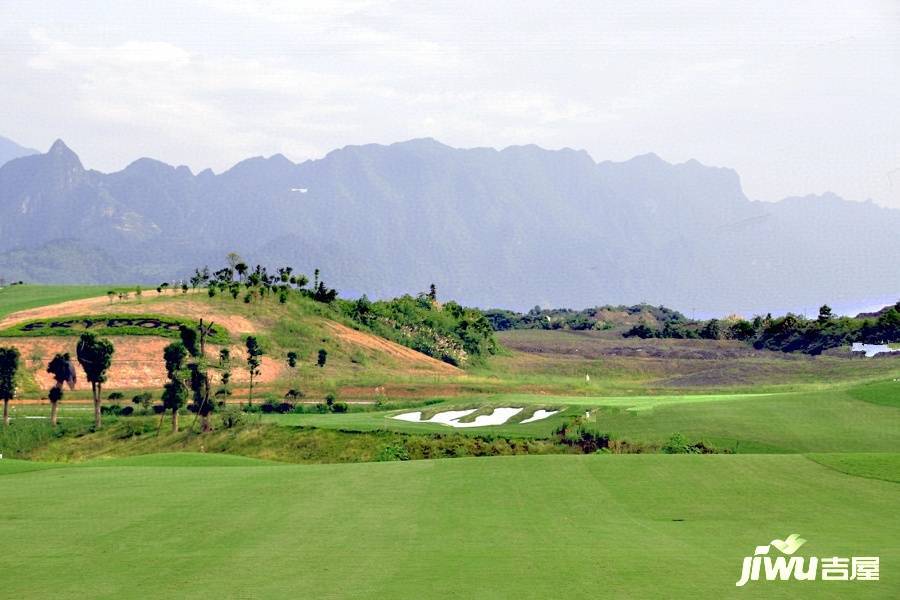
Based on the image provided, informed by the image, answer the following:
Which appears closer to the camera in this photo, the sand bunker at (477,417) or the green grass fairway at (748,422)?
the green grass fairway at (748,422)

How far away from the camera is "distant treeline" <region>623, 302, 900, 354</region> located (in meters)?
138

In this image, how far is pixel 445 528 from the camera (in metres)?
27.7

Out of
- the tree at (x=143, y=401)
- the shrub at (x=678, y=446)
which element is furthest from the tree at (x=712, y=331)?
the shrub at (x=678, y=446)

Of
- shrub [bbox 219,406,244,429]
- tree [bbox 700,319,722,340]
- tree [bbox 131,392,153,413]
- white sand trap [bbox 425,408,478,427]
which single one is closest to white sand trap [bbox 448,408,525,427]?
white sand trap [bbox 425,408,478,427]

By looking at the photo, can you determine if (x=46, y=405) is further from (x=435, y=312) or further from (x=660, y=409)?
(x=435, y=312)

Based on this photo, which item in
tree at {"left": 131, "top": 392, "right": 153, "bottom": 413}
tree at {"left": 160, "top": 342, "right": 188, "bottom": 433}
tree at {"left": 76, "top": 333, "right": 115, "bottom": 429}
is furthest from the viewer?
tree at {"left": 131, "top": 392, "right": 153, "bottom": 413}

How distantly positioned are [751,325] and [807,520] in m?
148

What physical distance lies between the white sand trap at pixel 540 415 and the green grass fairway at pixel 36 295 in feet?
245

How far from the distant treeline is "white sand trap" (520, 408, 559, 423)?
79203 millimetres

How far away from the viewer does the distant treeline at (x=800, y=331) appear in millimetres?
137875

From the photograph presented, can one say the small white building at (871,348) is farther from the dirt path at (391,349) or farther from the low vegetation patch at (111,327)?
the low vegetation patch at (111,327)

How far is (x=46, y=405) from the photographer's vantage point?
8881 cm

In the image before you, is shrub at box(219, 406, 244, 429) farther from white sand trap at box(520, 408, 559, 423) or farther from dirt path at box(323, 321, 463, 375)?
dirt path at box(323, 321, 463, 375)

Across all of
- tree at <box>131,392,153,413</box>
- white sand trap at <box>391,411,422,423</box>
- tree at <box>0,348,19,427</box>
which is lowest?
white sand trap at <box>391,411,422,423</box>
